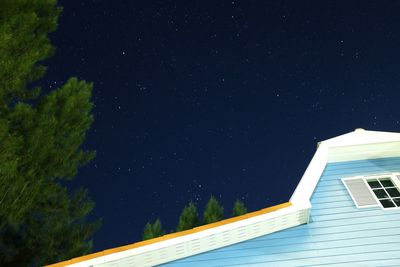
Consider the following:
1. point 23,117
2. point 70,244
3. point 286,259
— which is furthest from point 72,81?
point 286,259

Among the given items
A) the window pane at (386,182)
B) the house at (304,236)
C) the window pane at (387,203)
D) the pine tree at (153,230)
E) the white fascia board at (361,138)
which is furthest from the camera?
the pine tree at (153,230)

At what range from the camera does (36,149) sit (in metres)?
10.2

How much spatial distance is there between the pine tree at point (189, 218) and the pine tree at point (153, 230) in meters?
0.87

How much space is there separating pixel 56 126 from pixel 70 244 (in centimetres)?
421

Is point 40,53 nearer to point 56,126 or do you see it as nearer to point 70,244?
point 56,126

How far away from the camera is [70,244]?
12148mm

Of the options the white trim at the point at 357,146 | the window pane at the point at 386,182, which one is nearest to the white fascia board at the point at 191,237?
the white trim at the point at 357,146

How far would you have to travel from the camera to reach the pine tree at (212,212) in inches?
602

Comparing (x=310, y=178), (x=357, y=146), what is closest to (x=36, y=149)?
(x=310, y=178)

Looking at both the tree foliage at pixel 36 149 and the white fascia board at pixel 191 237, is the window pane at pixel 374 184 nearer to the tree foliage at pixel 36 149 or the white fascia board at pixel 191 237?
the white fascia board at pixel 191 237

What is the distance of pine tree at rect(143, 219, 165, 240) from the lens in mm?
14562

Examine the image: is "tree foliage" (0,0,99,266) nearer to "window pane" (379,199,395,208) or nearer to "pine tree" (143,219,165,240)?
"pine tree" (143,219,165,240)

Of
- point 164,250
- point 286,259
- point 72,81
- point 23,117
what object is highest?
point 72,81

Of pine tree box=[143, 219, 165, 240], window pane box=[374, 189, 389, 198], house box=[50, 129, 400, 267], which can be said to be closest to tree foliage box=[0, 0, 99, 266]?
pine tree box=[143, 219, 165, 240]
